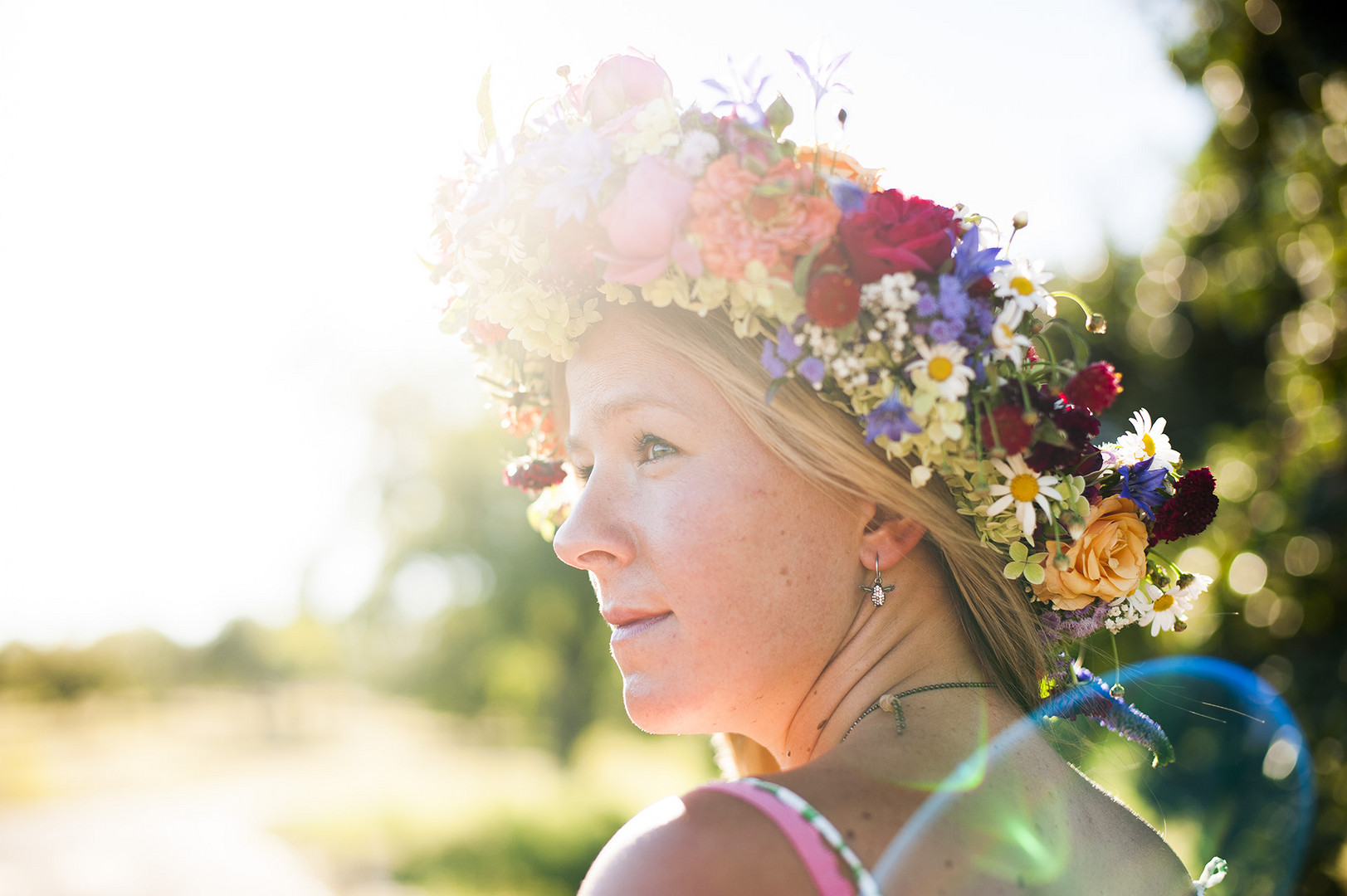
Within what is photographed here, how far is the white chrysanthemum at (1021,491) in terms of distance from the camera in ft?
6.83

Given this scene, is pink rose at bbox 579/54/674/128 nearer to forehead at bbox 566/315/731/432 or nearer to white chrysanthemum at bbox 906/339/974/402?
forehead at bbox 566/315/731/432

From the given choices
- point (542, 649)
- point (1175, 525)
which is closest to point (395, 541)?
point (542, 649)

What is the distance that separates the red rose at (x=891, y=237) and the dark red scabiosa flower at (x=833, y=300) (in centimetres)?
9

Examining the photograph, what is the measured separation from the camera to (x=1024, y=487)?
2.10m

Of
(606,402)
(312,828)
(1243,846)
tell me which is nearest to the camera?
(606,402)

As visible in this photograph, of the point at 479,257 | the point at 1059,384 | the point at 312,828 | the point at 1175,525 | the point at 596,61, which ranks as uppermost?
the point at 596,61

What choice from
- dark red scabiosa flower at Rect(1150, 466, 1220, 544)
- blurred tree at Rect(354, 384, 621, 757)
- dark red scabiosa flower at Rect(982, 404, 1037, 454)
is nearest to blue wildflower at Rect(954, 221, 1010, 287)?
dark red scabiosa flower at Rect(982, 404, 1037, 454)

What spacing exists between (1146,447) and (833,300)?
1.13 meters

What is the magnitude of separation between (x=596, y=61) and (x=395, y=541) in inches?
1363

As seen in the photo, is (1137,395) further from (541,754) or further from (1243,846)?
(541,754)

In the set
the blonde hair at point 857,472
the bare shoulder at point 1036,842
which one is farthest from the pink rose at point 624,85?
the bare shoulder at point 1036,842

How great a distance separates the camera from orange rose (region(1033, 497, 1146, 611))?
7.21 feet

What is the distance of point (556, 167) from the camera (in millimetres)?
2266

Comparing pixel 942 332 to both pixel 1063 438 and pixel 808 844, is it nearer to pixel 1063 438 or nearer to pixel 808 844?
pixel 1063 438
